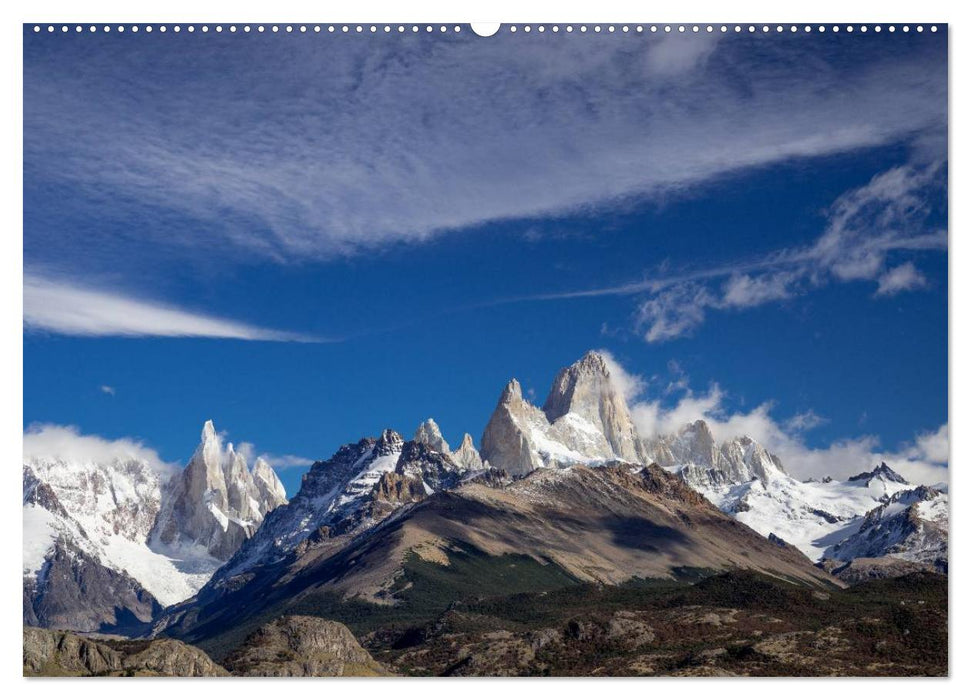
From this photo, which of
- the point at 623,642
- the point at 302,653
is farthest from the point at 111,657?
the point at 623,642

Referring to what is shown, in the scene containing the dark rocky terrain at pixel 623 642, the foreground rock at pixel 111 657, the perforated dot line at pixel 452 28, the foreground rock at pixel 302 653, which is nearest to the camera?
the perforated dot line at pixel 452 28

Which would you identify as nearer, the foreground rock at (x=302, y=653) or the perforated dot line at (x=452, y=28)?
the perforated dot line at (x=452, y=28)

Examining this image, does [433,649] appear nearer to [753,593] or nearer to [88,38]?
[753,593]

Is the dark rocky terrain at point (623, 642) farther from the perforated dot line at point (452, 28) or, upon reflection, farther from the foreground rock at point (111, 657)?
the perforated dot line at point (452, 28)

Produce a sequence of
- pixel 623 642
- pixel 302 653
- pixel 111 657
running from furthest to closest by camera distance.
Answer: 1. pixel 623 642
2. pixel 302 653
3. pixel 111 657

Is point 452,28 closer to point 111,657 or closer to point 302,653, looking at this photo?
point 111,657

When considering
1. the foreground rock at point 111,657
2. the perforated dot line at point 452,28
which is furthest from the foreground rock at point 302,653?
the perforated dot line at point 452,28
